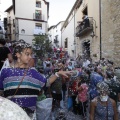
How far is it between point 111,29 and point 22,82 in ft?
36.6

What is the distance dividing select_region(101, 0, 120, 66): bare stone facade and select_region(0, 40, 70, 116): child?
9.96m

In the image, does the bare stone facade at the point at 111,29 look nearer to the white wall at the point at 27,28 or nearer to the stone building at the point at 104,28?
the stone building at the point at 104,28

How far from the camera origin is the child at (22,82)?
2.35 meters

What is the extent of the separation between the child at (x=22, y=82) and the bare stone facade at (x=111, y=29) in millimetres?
9963

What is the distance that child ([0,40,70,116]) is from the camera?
7.70 feet

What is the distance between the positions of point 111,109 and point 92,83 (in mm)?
2238

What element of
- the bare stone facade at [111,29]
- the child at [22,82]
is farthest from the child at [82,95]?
the bare stone facade at [111,29]

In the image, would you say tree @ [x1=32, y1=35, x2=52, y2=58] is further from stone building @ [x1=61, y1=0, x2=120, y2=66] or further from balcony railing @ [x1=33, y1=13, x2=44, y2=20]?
stone building @ [x1=61, y1=0, x2=120, y2=66]

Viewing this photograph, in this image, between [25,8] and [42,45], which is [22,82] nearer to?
[42,45]

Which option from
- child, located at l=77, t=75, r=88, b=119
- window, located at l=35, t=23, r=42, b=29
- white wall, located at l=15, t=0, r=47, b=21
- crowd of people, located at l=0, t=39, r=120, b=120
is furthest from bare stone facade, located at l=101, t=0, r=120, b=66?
window, located at l=35, t=23, r=42, b=29

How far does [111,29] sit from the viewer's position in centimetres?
1289

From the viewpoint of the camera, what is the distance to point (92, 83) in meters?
5.59

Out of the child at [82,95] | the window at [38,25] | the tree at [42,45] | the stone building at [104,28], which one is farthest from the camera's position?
the window at [38,25]

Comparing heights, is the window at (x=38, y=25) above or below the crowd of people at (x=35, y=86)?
above
